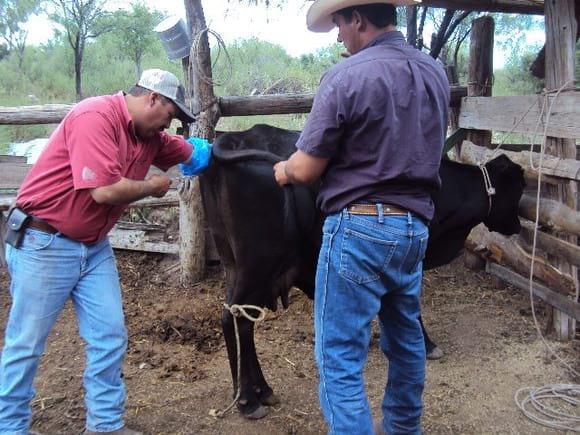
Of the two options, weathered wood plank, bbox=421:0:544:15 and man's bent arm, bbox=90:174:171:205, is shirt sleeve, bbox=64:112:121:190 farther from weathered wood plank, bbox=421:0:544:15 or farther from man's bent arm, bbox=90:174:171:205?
weathered wood plank, bbox=421:0:544:15

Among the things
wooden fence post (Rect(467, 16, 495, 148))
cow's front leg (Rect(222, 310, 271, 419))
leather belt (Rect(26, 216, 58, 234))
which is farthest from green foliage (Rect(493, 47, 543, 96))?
leather belt (Rect(26, 216, 58, 234))

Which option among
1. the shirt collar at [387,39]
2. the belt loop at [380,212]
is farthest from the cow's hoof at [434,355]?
the shirt collar at [387,39]

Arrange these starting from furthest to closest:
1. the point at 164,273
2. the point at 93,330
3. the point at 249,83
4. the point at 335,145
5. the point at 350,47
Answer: the point at 249,83
the point at 164,273
the point at 93,330
the point at 350,47
the point at 335,145

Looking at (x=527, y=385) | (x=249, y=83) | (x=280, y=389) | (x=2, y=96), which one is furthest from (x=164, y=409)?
(x=2, y=96)

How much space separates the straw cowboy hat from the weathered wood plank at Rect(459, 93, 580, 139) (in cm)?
195

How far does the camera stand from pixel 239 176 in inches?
139

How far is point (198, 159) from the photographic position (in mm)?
3461

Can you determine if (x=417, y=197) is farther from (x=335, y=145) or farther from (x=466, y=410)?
(x=466, y=410)

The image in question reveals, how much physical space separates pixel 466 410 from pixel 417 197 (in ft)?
5.97

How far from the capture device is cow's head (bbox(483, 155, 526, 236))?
14.0ft

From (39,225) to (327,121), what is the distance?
1.54 metres

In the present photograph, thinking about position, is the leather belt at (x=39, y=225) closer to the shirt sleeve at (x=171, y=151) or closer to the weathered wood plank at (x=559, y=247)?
the shirt sleeve at (x=171, y=151)

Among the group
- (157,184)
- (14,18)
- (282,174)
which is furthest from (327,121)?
(14,18)

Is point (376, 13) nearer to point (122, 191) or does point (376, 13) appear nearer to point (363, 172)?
point (363, 172)
